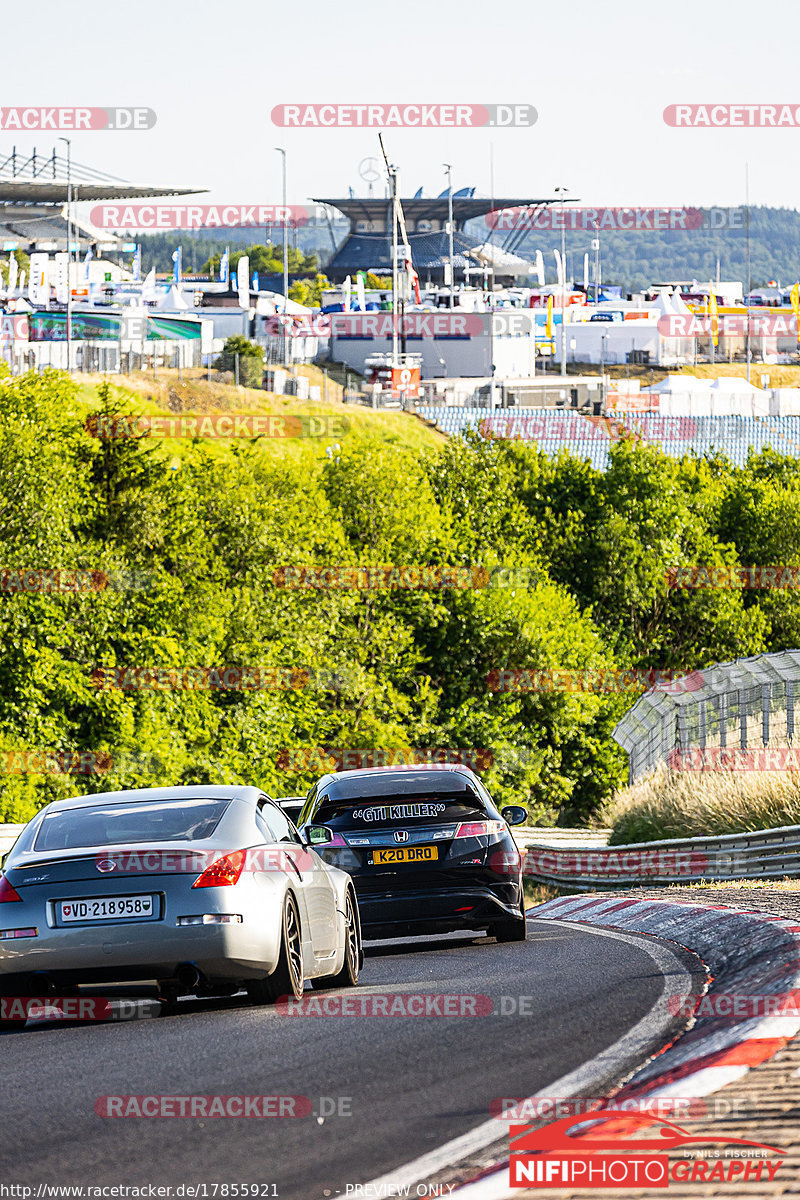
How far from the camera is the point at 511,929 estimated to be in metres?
13.6

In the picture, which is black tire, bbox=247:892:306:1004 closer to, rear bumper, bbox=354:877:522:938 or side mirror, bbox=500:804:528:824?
rear bumper, bbox=354:877:522:938

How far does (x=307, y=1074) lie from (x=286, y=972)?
87.1 inches

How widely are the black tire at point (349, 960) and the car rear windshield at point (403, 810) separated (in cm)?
264

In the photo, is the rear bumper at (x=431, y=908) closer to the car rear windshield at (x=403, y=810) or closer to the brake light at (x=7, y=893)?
the car rear windshield at (x=403, y=810)

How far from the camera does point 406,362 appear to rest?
400 feet

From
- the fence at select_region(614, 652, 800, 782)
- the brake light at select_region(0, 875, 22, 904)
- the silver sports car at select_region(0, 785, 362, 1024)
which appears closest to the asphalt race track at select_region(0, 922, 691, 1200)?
the silver sports car at select_region(0, 785, 362, 1024)

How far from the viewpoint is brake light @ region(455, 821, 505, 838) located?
13.4 metres

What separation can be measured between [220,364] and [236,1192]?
322 feet

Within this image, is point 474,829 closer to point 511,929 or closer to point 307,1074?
point 511,929

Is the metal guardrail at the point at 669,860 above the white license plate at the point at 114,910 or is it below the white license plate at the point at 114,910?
below

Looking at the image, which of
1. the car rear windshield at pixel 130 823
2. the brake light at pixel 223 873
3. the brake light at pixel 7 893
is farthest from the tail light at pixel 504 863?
the brake light at pixel 7 893

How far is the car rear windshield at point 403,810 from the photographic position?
1342 centimetres

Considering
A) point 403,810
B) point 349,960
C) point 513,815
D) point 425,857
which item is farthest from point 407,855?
point 349,960

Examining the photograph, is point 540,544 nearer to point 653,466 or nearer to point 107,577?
point 653,466
